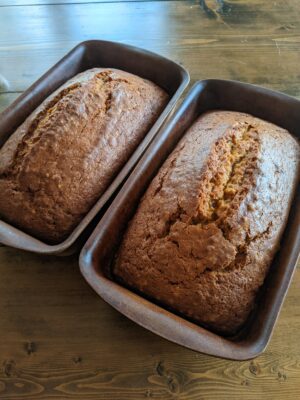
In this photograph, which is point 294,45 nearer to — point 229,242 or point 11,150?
point 229,242

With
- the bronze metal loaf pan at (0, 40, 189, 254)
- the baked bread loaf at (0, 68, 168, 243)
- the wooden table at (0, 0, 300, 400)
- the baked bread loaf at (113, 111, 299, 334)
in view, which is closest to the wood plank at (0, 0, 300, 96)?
the bronze metal loaf pan at (0, 40, 189, 254)

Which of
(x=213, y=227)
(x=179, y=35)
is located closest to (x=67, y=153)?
(x=213, y=227)

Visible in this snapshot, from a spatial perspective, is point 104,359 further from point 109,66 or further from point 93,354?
point 109,66

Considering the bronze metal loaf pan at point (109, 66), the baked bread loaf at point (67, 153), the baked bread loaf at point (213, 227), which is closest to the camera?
the baked bread loaf at point (213, 227)

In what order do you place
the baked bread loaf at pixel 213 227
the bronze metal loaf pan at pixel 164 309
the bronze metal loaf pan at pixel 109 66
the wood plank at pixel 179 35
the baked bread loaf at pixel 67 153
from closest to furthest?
1. the bronze metal loaf pan at pixel 164 309
2. the baked bread loaf at pixel 213 227
3. the baked bread loaf at pixel 67 153
4. the bronze metal loaf pan at pixel 109 66
5. the wood plank at pixel 179 35

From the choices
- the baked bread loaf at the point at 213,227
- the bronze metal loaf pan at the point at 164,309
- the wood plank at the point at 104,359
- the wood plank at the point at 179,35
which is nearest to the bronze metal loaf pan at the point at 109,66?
the bronze metal loaf pan at the point at 164,309

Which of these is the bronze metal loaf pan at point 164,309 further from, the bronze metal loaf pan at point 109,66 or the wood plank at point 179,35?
the wood plank at point 179,35
